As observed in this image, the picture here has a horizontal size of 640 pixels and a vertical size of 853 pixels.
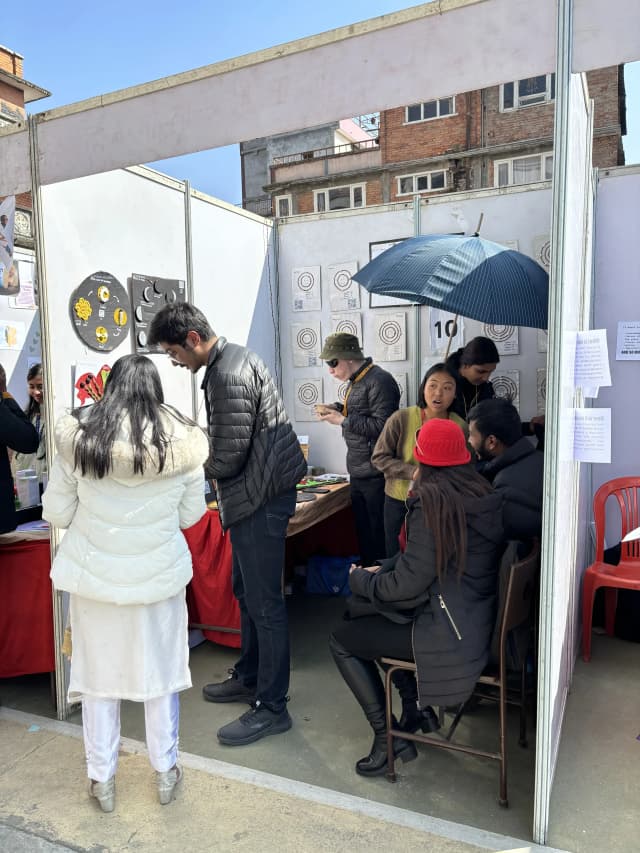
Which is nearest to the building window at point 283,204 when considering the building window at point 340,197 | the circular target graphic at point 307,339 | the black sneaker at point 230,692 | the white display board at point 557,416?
the building window at point 340,197

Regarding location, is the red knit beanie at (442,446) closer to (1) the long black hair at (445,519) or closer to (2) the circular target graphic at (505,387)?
(1) the long black hair at (445,519)

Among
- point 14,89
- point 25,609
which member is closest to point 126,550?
point 25,609

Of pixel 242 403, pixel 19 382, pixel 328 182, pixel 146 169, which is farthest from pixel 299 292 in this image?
pixel 328 182

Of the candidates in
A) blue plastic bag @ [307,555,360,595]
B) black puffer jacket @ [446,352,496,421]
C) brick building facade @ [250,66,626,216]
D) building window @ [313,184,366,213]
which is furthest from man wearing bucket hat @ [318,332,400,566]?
building window @ [313,184,366,213]

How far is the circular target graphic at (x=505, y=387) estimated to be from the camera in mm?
4309

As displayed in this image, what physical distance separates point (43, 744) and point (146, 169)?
3.00 meters

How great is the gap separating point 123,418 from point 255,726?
1447 millimetres

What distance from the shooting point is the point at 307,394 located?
4.95 meters

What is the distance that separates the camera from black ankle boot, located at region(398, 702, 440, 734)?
2.65m

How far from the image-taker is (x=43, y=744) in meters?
2.68

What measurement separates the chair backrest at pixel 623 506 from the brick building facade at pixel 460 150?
17.4 metres

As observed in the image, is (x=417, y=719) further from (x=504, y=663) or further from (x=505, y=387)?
(x=505, y=387)

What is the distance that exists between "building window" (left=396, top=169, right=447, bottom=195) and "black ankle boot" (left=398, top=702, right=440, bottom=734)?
21.9 m

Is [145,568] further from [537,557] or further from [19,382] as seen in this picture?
[19,382]
